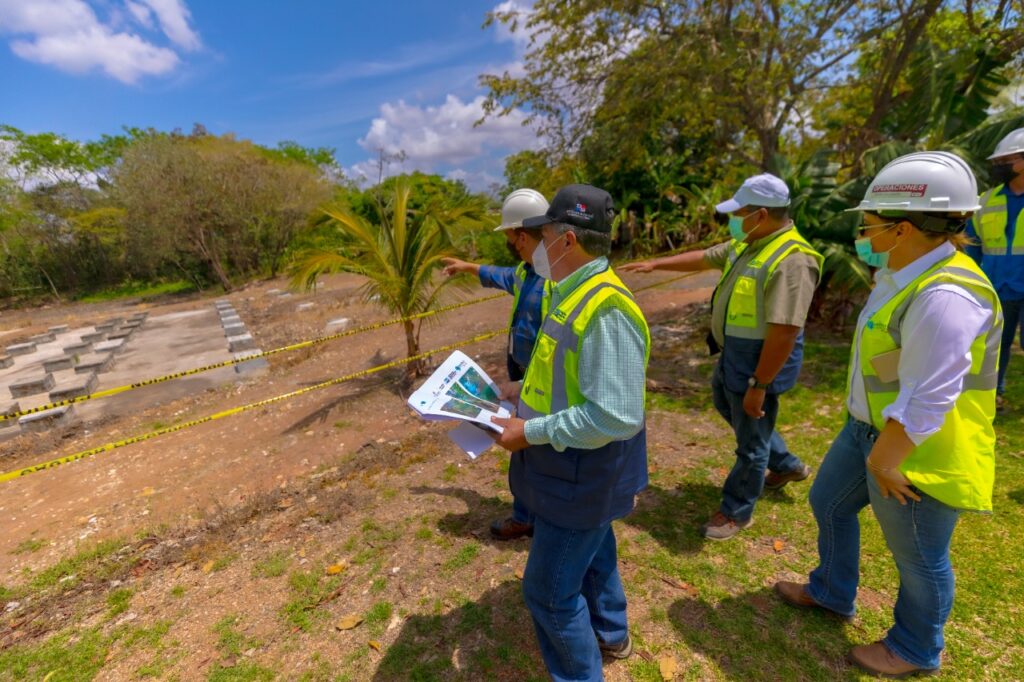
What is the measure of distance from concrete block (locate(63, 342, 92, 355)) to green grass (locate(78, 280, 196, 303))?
12.4 m

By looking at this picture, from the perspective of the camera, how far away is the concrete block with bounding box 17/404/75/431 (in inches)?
252

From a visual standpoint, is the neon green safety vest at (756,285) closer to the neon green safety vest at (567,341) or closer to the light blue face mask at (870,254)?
the light blue face mask at (870,254)

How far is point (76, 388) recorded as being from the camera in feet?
23.9

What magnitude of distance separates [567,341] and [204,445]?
5.33m

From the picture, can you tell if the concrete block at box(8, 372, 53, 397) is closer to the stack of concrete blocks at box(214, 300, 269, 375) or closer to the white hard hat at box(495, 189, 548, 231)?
the stack of concrete blocks at box(214, 300, 269, 375)

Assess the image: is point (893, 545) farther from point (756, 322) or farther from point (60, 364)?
point (60, 364)

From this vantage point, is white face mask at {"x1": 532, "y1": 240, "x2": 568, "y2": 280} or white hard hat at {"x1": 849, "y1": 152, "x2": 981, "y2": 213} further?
white face mask at {"x1": 532, "y1": 240, "x2": 568, "y2": 280}

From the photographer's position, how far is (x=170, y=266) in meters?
25.5

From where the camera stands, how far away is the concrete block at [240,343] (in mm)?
9477

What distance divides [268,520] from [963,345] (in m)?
4.15

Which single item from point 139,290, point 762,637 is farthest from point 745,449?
point 139,290

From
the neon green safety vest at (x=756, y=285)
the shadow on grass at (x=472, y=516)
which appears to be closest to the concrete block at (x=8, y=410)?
the shadow on grass at (x=472, y=516)

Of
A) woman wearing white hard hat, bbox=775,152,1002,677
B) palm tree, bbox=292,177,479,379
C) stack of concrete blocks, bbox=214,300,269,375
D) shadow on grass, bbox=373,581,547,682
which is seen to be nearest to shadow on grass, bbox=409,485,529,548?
shadow on grass, bbox=373,581,547,682

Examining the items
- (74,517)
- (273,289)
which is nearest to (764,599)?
(74,517)
